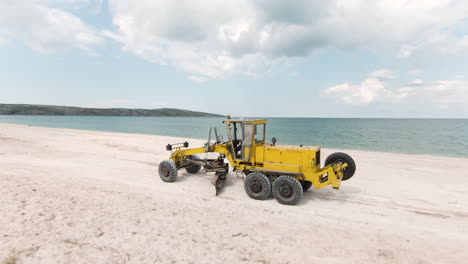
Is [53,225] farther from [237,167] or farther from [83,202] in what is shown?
[237,167]

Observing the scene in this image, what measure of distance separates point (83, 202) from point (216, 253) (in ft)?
14.0

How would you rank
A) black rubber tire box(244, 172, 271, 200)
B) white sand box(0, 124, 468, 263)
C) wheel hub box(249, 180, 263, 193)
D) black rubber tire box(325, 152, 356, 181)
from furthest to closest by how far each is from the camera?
black rubber tire box(325, 152, 356, 181)
wheel hub box(249, 180, 263, 193)
black rubber tire box(244, 172, 271, 200)
white sand box(0, 124, 468, 263)

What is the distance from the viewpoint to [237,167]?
8117mm

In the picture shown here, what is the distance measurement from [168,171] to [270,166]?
4.11 m

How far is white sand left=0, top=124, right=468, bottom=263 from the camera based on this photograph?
4.42 meters

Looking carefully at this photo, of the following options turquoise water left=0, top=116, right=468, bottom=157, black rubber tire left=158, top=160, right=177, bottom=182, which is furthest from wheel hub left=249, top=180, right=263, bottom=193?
turquoise water left=0, top=116, right=468, bottom=157

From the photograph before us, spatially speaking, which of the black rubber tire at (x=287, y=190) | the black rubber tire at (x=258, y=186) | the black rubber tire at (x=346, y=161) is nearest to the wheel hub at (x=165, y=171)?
the black rubber tire at (x=258, y=186)

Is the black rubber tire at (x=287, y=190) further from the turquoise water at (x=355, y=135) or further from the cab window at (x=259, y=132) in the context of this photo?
the turquoise water at (x=355, y=135)

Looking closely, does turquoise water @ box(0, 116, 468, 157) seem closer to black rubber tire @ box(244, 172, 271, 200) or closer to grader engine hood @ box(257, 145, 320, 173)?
grader engine hood @ box(257, 145, 320, 173)

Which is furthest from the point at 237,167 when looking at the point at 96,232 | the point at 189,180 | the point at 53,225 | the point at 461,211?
the point at 461,211

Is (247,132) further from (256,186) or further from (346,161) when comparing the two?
(346,161)

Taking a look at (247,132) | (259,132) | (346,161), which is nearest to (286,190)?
(259,132)

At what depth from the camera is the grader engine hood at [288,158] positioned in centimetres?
702

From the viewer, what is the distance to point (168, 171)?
361 inches
